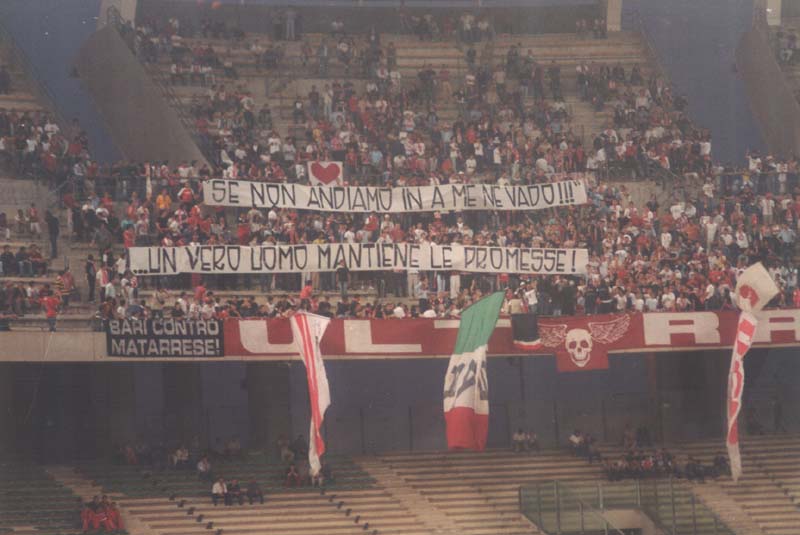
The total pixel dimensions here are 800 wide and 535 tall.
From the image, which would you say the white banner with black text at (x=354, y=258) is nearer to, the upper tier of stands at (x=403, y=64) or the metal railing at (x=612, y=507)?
the metal railing at (x=612, y=507)

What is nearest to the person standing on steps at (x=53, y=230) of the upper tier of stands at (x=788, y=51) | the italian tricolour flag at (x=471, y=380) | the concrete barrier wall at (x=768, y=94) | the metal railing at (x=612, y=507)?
the italian tricolour flag at (x=471, y=380)

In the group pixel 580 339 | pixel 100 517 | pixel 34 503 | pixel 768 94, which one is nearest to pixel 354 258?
pixel 580 339

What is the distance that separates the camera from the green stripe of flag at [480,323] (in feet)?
101

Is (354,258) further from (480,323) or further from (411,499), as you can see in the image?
(411,499)

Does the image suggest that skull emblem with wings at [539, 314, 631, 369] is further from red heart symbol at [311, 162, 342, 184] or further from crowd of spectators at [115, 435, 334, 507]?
red heart symbol at [311, 162, 342, 184]

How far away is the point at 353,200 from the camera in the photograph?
3669cm

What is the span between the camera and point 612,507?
31016mm

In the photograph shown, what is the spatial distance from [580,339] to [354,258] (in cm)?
558

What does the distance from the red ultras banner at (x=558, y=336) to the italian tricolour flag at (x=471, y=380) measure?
115 cm

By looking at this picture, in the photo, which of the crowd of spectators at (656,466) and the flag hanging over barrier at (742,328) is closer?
the flag hanging over barrier at (742,328)

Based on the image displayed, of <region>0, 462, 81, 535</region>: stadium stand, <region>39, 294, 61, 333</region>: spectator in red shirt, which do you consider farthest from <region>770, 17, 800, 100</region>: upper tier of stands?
<region>0, 462, 81, 535</region>: stadium stand

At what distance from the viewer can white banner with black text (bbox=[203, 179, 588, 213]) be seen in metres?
35.9

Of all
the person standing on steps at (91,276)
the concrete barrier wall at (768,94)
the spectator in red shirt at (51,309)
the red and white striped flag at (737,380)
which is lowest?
the red and white striped flag at (737,380)

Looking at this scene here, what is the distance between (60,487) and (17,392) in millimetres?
2987
